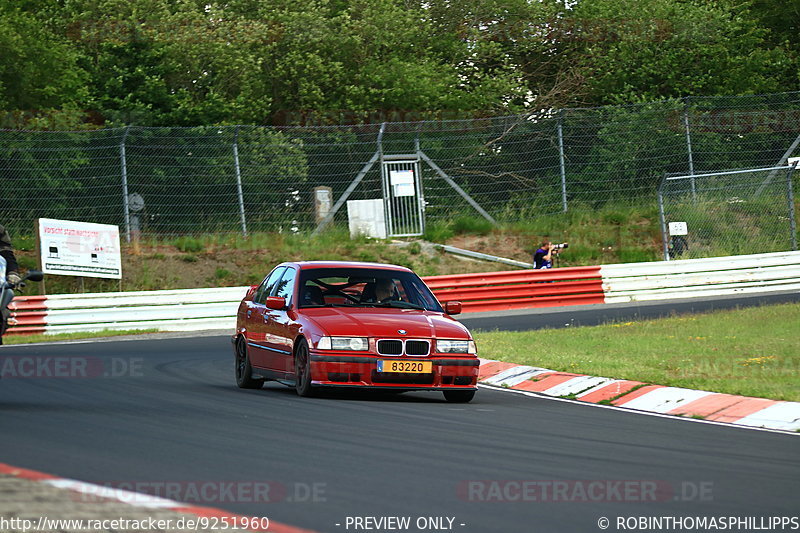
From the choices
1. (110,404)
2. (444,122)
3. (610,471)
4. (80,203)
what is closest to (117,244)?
(80,203)

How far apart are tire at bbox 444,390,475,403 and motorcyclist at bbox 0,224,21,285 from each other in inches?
163

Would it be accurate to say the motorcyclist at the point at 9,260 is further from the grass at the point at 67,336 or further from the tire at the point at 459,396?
the grass at the point at 67,336

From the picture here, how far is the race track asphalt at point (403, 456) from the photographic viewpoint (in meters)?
5.96

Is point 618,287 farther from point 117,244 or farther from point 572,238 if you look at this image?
point 117,244

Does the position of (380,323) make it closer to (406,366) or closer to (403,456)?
(406,366)

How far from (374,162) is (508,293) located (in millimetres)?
5407

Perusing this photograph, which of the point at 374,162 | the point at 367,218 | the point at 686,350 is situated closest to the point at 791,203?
the point at 374,162

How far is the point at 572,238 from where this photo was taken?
110 feet

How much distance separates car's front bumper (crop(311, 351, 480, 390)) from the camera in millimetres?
11641

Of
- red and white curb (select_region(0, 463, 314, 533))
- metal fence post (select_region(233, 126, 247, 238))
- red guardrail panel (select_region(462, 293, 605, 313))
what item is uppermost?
metal fence post (select_region(233, 126, 247, 238))

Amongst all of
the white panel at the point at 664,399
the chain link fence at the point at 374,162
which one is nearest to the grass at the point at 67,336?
the chain link fence at the point at 374,162

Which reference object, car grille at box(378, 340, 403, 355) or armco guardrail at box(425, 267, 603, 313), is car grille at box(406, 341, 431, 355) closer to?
car grille at box(378, 340, 403, 355)

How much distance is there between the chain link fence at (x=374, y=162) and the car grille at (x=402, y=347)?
17.7m

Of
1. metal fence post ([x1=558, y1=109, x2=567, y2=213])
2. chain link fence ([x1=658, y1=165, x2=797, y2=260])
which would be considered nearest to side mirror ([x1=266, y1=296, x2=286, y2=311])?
metal fence post ([x1=558, y1=109, x2=567, y2=213])
